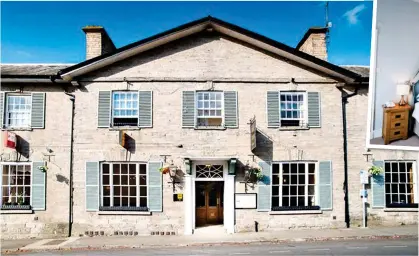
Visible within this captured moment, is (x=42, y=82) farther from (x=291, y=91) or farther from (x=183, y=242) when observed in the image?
(x=291, y=91)

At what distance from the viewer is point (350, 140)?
15.9 meters

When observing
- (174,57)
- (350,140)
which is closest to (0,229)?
(174,57)

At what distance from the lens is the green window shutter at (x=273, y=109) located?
15.6 meters

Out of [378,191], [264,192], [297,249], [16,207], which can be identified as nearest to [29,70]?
[16,207]

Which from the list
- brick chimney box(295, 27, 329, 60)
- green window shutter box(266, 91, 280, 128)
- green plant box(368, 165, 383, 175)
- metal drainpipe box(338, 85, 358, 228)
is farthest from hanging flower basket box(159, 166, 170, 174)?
brick chimney box(295, 27, 329, 60)

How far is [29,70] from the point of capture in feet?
53.8

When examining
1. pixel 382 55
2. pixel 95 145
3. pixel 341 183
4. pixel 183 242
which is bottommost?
pixel 183 242

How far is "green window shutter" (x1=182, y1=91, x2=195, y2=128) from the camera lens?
15.5 metres

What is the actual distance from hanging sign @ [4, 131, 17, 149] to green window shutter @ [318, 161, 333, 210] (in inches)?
463

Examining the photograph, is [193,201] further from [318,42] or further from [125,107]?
[318,42]

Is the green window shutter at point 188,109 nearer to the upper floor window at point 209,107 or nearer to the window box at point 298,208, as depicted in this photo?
Answer: the upper floor window at point 209,107

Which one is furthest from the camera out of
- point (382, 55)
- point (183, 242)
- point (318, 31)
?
point (318, 31)

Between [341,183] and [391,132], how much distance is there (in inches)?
282

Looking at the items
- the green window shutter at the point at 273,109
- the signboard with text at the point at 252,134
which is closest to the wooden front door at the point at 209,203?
the signboard with text at the point at 252,134
